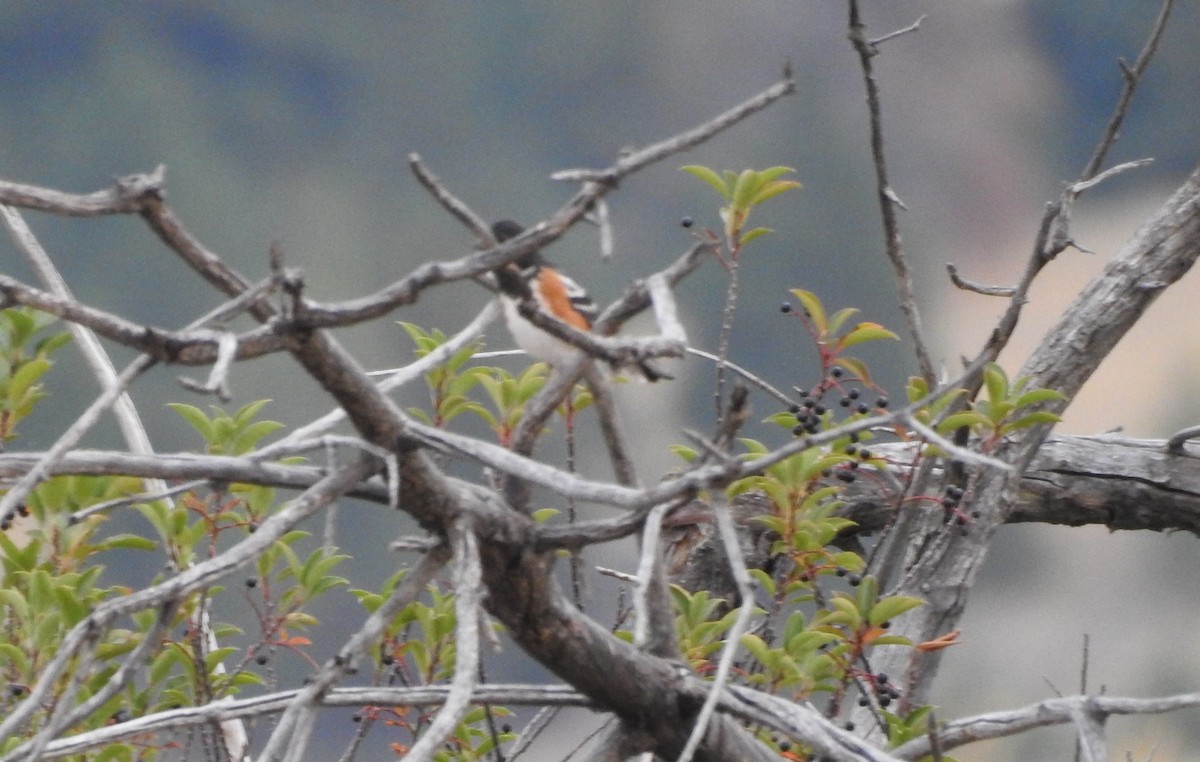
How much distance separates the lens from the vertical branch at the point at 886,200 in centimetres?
162

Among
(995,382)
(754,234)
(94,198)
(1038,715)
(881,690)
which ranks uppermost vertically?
(754,234)

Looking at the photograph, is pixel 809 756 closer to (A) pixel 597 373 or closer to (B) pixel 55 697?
(A) pixel 597 373

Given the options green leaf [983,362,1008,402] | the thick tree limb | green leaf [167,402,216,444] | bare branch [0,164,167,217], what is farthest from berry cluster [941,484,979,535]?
bare branch [0,164,167,217]

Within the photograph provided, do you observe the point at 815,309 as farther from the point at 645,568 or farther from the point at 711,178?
the point at 645,568

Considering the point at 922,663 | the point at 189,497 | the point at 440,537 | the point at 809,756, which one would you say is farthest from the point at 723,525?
the point at 922,663

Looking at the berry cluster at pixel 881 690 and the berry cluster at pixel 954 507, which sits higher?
the berry cluster at pixel 954 507

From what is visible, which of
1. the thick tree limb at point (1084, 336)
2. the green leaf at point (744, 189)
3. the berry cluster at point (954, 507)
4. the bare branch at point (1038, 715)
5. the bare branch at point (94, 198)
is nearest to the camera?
the bare branch at point (94, 198)

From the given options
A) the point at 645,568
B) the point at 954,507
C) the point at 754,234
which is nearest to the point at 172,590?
the point at 645,568

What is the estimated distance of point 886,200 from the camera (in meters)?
1.70

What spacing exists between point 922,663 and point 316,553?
2.85 ft

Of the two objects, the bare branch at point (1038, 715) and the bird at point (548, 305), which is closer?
the bare branch at point (1038, 715)

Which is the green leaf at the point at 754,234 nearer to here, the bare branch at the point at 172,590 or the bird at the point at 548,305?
the bird at the point at 548,305

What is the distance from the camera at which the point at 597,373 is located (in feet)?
3.64

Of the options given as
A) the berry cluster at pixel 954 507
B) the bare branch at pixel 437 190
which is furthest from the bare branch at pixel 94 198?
the berry cluster at pixel 954 507
